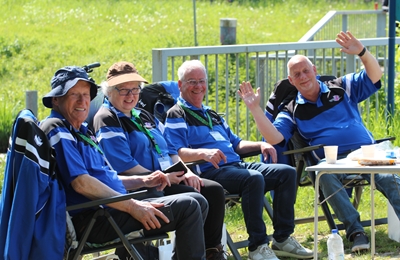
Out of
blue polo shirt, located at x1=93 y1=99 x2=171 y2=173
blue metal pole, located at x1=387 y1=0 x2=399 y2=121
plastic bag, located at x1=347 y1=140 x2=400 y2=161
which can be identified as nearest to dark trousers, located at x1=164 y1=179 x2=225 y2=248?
blue polo shirt, located at x1=93 y1=99 x2=171 y2=173

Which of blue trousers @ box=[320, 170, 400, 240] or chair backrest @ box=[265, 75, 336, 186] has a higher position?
chair backrest @ box=[265, 75, 336, 186]

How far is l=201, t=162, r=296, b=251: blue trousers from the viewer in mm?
5066

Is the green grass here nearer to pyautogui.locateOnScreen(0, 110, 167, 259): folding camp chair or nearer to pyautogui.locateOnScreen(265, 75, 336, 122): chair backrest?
pyautogui.locateOnScreen(265, 75, 336, 122): chair backrest

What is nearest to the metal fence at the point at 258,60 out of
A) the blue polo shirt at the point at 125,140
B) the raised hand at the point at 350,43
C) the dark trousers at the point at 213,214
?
the raised hand at the point at 350,43

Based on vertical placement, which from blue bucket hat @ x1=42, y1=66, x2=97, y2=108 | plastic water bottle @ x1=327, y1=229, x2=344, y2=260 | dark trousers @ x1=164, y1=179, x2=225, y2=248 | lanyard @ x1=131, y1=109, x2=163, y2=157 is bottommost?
plastic water bottle @ x1=327, y1=229, x2=344, y2=260

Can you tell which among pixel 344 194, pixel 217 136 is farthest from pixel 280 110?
pixel 344 194

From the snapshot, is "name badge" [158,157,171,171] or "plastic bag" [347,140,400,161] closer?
"plastic bag" [347,140,400,161]

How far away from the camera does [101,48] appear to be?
15883 mm

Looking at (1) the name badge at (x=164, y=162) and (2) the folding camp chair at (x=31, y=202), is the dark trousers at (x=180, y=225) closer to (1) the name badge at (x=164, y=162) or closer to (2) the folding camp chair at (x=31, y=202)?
(2) the folding camp chair at (x=31, y=202)

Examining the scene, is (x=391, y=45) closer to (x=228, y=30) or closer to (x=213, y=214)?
(x=213, y=214)

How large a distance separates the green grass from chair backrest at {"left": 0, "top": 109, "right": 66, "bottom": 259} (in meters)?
4.58

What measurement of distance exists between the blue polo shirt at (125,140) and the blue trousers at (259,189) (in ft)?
1.68

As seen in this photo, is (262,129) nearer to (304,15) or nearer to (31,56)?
(31,56)

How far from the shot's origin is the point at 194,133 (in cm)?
541
